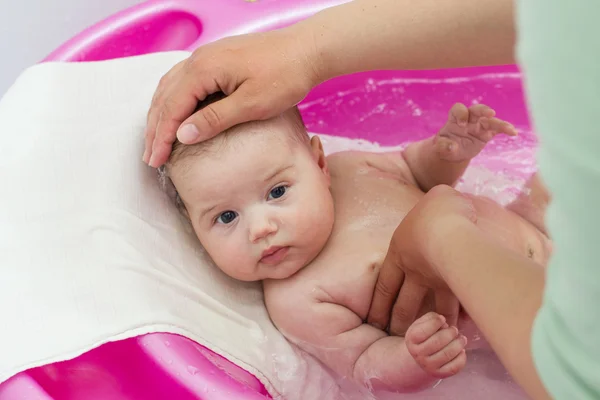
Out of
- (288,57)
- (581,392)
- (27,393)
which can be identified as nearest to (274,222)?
Answer: (288,57)

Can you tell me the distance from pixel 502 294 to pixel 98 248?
0.60 m

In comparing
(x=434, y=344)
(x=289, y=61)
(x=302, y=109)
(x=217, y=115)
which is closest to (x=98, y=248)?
(x=217, y=115)

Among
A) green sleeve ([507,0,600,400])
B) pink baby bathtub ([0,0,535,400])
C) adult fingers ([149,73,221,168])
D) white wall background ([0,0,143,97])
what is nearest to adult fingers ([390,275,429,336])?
pink baby bathtub ([0,0,535,400])

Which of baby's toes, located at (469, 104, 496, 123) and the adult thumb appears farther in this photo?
baby's toes, located at (469, 104, 496, 123)

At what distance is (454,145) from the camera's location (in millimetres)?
1114

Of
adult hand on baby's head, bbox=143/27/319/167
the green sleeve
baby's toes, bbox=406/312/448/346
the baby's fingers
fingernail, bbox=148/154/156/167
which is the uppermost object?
the green sleeve

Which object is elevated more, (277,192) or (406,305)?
(277,192)

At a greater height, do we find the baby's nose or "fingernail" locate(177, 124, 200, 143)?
"fingernail" locate(177, 124, 200, 143)

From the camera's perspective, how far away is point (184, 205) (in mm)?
1061

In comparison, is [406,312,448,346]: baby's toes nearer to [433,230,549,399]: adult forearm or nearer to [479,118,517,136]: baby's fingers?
[433,230,549,399]: adult forearm

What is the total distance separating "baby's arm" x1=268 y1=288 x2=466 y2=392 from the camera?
94cm

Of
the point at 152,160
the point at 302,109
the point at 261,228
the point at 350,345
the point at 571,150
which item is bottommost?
the point at 350,345

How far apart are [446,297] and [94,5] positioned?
4.21ft

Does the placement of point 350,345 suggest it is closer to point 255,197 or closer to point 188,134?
point 255,197
